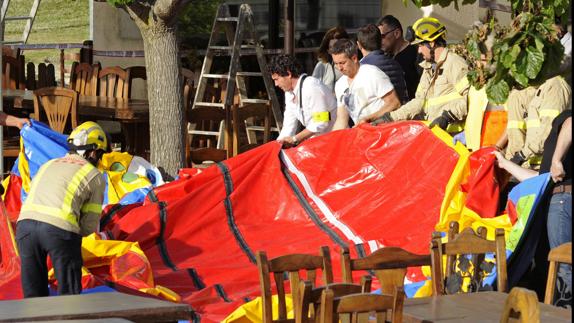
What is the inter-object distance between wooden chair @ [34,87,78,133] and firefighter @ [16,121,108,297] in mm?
4711

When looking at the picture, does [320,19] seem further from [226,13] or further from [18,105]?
[18,105]

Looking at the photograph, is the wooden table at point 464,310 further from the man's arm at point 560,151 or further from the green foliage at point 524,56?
the man's arm at point 560,151

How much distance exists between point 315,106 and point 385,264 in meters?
4.04

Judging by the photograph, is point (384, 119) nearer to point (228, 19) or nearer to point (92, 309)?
point (228, 19)

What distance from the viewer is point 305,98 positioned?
971 centimetres

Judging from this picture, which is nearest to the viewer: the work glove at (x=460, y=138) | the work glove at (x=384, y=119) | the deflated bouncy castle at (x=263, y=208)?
the deflated bouncy castle at (x=263, y=208)

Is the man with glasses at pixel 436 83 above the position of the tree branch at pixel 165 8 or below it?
below

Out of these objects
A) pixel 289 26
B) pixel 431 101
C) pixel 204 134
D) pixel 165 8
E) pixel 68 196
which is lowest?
pixel 204 134

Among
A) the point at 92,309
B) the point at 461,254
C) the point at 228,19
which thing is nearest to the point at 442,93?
the point at 461,254

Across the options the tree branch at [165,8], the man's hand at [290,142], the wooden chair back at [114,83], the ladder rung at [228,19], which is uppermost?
the tree branch at [165,8]

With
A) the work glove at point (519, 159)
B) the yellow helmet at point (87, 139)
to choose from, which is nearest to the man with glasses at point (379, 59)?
the work glove at point (519, 159)

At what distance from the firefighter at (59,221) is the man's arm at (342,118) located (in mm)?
3088

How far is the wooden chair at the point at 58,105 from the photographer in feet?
37.9

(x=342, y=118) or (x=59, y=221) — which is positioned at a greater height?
(x=342, y=118)
